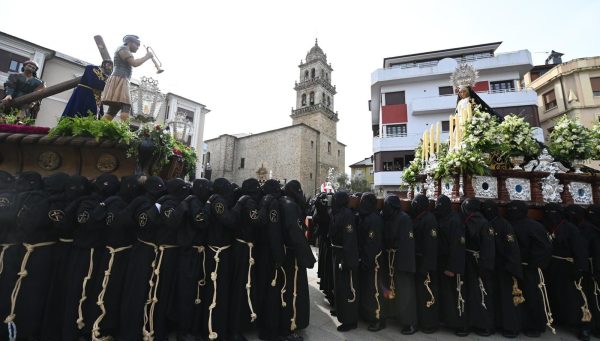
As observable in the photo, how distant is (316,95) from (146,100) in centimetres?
3995

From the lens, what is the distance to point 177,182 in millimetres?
3484

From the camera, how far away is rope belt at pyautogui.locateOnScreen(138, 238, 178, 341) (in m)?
3.03

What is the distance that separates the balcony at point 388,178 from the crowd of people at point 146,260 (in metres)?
20.2

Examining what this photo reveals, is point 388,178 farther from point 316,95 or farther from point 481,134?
point 316,95

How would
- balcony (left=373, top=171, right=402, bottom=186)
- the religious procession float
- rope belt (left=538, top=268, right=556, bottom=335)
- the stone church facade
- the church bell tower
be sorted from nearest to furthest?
1. rope belt (left=538, top=268, right=556, bottom=335)
2. the religious procession float
3. balcony (left=373, top=171, right=402, bottom=186)
4. the stone church facade
5. the church bell tower

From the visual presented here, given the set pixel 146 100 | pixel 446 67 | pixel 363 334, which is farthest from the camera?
pixel 446 67

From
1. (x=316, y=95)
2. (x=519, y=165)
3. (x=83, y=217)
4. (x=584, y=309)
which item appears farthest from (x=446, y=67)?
(x=83, y=217)

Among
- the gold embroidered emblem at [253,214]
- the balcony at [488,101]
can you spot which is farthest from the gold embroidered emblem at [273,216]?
the balcony at [488,101]

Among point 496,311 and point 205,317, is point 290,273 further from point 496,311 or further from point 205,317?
point 496,311

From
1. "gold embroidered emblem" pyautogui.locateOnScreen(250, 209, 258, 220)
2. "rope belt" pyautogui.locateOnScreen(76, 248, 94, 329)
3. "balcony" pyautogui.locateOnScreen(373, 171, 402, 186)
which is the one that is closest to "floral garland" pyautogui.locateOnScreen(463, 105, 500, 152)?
"gold embroidered emblem" pyautogui.locateOnScreen(250, 209, 258, 220)

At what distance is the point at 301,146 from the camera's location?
36.1 meters

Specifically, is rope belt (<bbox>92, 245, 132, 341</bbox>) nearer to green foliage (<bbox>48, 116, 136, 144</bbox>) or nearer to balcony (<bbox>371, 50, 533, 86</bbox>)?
green foliage (<bbox>48, 116, 136, 144</bbox>)

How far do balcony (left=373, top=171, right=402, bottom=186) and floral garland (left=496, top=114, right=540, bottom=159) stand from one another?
17426mm

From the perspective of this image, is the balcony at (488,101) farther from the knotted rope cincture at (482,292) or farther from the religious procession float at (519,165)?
the knotted rope cincture at (482,292)
